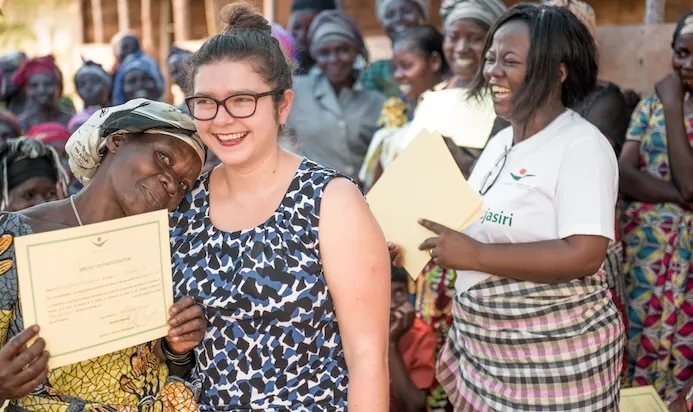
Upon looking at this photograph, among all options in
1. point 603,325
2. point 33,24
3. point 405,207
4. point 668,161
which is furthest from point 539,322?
point 33,24

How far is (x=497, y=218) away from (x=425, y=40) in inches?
91.3

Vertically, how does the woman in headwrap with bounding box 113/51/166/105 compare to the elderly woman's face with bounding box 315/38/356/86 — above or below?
below

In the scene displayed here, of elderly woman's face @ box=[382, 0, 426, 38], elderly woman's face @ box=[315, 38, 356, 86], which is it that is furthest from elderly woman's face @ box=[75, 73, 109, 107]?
elderly woman's face @ box=[382, 0, 426, 38]

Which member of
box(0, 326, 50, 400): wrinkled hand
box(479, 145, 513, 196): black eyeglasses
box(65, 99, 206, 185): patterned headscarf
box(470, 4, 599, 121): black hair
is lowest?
box(0, 326, 50, 400): wrinkled hand

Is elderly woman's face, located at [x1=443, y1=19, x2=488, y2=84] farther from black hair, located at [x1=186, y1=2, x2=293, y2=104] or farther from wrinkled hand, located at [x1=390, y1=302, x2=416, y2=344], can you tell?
black hair, located at [x1=186, y1=2, x2=293, y2=104]

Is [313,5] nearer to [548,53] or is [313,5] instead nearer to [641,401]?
[548,53]

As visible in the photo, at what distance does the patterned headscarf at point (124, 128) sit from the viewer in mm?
2162

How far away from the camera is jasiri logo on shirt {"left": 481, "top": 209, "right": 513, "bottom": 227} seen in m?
2.65

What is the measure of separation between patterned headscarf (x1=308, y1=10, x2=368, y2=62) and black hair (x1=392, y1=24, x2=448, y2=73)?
66 centimetres

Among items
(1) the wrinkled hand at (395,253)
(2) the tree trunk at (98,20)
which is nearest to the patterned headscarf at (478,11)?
(1) the wrinkled hand at (395,253)

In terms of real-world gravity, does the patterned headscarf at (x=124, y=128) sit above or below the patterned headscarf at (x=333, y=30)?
below

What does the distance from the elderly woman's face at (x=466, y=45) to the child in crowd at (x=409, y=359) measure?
4.44 feet

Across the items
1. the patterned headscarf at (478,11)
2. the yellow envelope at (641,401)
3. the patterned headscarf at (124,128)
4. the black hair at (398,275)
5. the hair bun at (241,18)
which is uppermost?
the patterned headscarf at (478,11)

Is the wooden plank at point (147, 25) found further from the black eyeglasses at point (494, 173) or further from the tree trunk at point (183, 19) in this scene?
the black eyeglasses at point (494, 173)
